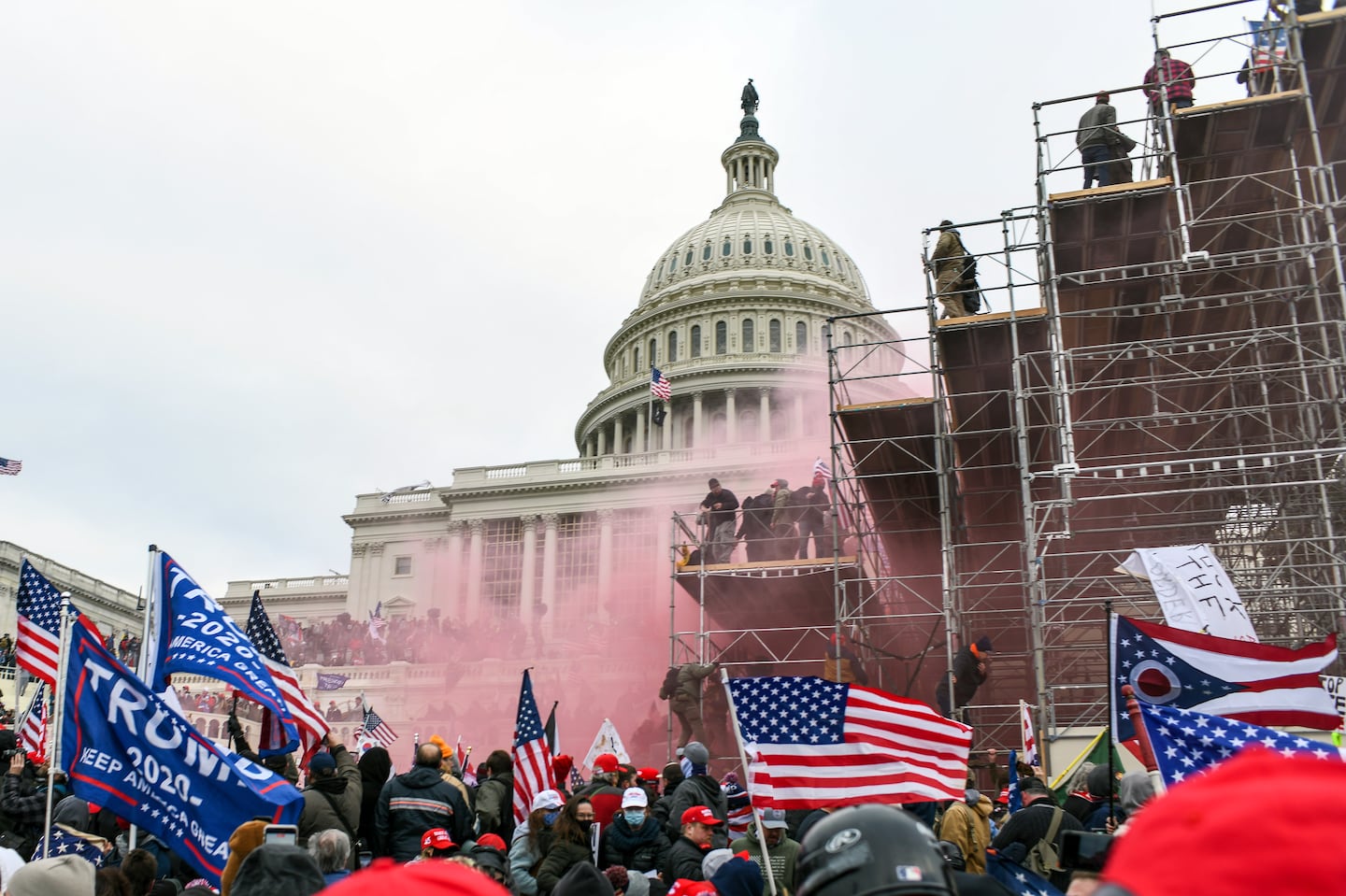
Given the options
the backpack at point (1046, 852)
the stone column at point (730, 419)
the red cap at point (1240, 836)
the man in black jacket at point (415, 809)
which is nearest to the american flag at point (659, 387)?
the stone column at point (730, 419)

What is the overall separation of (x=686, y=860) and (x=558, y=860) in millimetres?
767

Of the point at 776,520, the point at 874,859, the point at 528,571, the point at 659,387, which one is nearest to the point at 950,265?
the point at 776,520

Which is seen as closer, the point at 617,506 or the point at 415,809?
the point at 415,809

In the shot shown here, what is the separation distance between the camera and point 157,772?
5.91 meters

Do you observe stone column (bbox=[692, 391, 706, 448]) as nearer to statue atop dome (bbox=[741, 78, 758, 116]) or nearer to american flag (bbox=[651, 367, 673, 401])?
american flag (bbox=[651, 367, 673, 401])

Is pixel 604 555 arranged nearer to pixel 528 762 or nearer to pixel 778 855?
pixel 528 762

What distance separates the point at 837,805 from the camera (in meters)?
7.22

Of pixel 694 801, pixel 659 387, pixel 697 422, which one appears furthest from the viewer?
Result: pixel 697 422

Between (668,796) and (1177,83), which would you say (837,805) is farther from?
(1177,83)

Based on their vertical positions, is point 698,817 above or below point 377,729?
below

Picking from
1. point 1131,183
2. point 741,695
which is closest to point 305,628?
point 1131,183

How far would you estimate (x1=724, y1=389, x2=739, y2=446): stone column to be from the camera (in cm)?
6800

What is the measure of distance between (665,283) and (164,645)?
72.8m

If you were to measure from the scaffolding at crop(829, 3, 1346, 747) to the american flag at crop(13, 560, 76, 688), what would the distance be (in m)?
10.7
